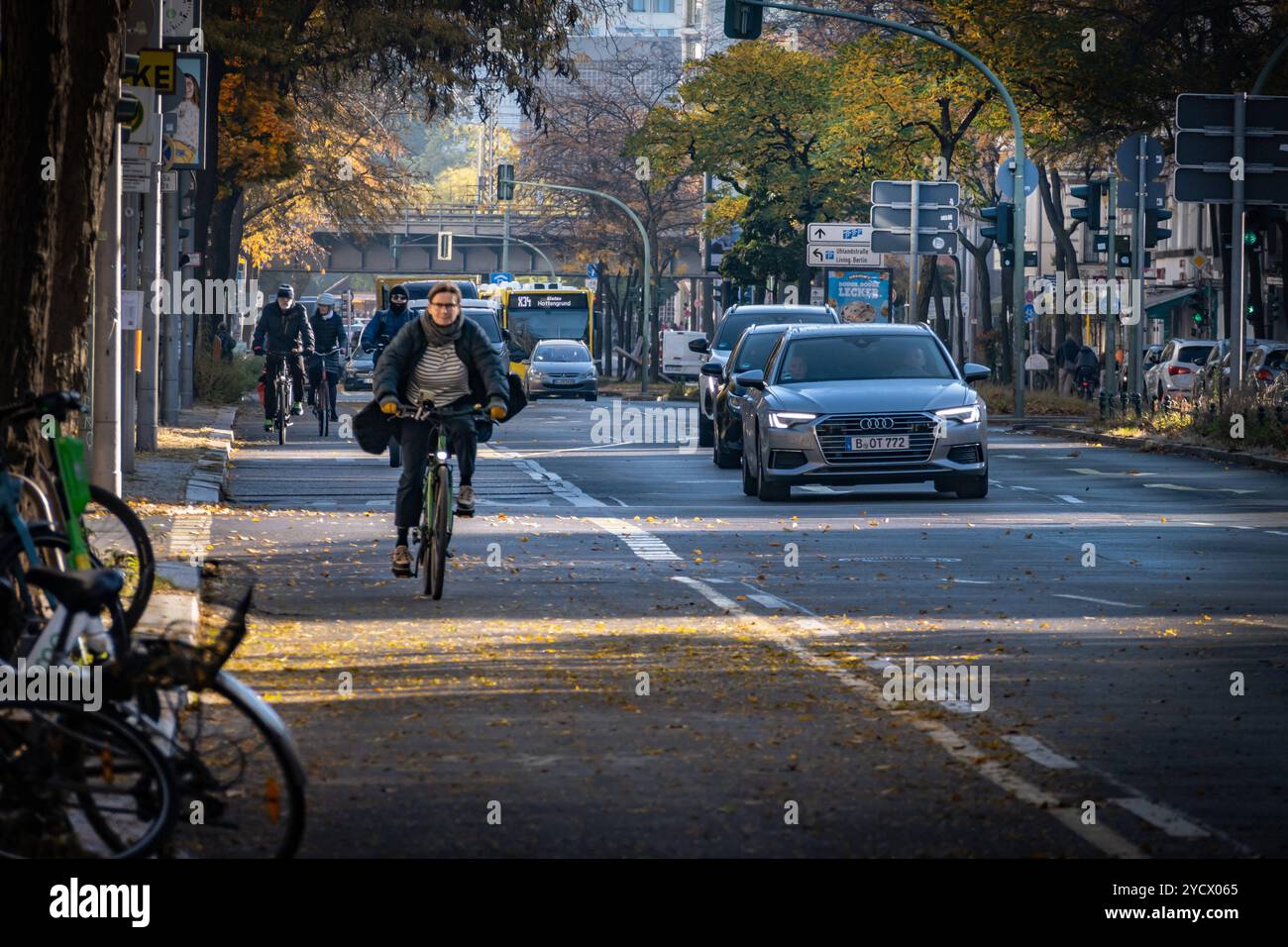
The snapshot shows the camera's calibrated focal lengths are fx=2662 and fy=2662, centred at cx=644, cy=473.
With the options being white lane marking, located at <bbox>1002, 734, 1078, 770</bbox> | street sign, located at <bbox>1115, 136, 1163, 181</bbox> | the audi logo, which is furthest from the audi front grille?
street sign, located at <bbox>1115, 136, 1163, 181</bbox>

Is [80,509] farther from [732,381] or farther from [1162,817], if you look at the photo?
[732,381]

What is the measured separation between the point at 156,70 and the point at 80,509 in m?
9.94

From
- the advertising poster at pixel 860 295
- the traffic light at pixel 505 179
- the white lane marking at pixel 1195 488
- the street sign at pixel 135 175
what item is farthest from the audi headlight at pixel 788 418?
the traffic light at pixel 505 179

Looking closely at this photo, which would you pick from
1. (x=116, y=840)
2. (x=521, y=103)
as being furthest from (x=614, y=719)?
(x=521, y=103)

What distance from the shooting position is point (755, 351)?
29.2m

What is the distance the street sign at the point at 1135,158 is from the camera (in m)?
37.1

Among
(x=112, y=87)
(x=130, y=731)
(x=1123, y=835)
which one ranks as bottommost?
(x=1123, y=835)

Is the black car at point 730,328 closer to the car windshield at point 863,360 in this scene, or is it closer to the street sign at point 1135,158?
the street sign at point 1135,158

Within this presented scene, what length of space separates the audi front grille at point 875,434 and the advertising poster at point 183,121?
22.8 ft

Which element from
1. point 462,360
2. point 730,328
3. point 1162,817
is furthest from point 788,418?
point 1162,817

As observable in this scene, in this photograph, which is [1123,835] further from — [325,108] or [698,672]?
[325,108]

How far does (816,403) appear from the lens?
74.4 ft

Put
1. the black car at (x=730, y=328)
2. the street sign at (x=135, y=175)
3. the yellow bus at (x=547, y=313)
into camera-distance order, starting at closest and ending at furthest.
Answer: the street sign at (x=135, y=175)
the black car at (x=730, y=328)
the yellow bus at (x=547, y=313)

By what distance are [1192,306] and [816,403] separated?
6071 cm
